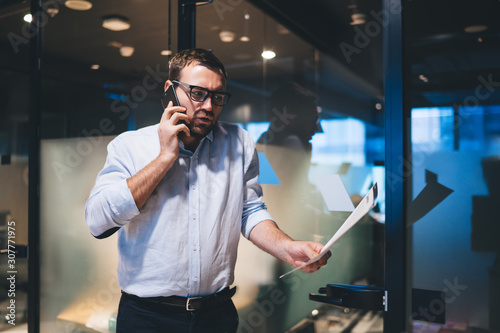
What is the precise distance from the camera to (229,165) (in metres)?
1.55

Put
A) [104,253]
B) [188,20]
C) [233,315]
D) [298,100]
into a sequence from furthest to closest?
[104,253] < [188,20] < [298,100] < [233,315]

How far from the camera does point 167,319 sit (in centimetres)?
140

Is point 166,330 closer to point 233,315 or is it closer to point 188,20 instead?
point 233,315

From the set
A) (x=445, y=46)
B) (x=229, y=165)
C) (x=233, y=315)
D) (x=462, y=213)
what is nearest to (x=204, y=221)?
(x=229, y=165)

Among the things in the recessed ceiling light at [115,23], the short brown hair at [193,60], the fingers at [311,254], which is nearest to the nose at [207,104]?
the short brown hair at [193,60]

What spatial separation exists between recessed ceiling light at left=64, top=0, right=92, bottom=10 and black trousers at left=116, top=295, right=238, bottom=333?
1.91 meters

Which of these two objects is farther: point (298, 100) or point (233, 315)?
point (298, 100)

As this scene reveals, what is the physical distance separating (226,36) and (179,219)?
1.00 metres

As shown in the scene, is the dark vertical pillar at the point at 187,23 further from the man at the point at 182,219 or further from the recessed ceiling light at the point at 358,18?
the recessed ceiling light at the point at 358,18

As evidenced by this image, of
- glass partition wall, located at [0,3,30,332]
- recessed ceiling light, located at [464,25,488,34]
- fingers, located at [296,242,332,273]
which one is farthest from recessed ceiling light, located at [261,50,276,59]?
glass partition wall, located at [0,3,30,332]

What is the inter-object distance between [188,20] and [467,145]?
144 cm

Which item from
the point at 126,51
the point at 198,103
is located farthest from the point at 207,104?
the point at 126,51

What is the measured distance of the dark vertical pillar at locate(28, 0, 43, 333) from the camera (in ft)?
8.45

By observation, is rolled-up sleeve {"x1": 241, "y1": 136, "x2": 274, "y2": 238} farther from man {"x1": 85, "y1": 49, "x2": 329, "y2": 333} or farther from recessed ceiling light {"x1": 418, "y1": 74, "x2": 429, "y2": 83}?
recessed ceiling light {"x1": 418, "y1": 74, "x2": 429, "y2": 83}
